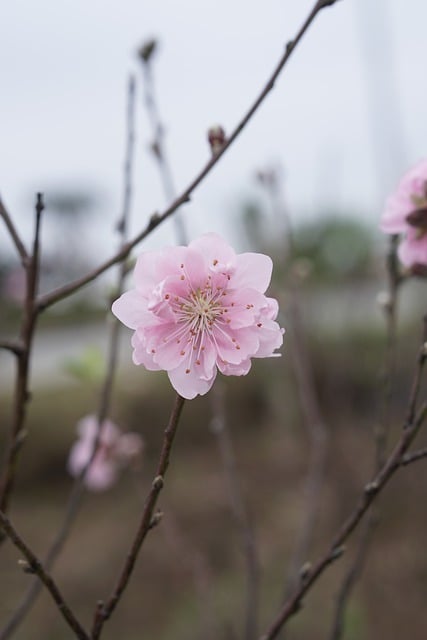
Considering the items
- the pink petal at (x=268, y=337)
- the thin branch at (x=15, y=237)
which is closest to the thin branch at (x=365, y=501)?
the pink petal at (x=268, y=337)

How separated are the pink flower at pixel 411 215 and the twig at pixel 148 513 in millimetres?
325

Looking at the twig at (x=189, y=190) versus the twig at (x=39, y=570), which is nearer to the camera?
the twig at (x=39, y=570)

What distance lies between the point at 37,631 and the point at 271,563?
3.19ft

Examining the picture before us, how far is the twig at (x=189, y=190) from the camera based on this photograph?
0.59 m

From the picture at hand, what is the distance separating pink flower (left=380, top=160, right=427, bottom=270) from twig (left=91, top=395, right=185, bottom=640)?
32cm

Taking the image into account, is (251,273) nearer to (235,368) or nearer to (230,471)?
(235,368)

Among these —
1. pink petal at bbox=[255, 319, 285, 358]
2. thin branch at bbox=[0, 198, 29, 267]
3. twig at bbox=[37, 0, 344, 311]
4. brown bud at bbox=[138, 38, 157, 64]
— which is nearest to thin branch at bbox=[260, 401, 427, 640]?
pink petal at bbox=[255, 319, 285, 358]

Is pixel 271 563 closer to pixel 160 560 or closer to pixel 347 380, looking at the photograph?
pixel 160 560

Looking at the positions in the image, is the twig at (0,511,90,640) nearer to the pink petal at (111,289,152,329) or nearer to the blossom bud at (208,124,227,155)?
the pink petal at (111,289,152,329)

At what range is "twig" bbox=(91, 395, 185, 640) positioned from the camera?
451 mm

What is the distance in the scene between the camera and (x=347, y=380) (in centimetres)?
388

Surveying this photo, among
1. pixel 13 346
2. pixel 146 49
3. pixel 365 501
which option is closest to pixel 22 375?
pixel 13 346

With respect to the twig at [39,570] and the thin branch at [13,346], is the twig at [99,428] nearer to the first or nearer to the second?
the thin branch at [13,346]

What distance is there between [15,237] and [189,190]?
0.69 ft
